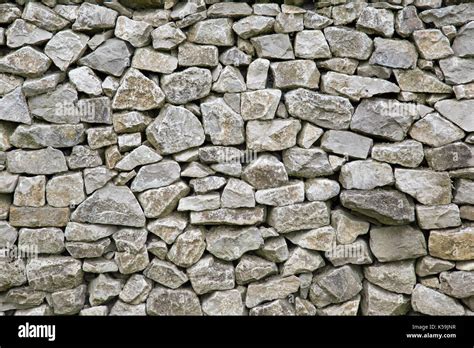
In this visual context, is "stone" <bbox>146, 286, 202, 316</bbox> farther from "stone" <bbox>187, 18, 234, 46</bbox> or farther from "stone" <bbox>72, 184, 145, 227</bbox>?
"stone" <bbox>187, 18, 234, 46</bbox>

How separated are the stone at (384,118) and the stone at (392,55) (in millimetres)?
276

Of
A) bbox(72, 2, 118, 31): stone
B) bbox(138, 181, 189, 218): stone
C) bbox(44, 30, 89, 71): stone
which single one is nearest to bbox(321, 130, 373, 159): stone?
bbox(138, 181, 189, 218): stone

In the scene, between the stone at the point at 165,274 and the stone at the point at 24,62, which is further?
the stone at the point at 165,274

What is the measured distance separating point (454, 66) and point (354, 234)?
1444 mm

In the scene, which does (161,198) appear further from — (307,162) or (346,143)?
(346,143)

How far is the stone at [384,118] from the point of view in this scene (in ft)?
10.4

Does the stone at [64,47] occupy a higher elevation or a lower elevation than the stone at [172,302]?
higher

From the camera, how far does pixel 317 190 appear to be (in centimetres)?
321

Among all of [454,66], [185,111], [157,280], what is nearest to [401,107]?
[454,66]

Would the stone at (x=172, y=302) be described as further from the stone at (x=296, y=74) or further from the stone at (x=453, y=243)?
the stone at (x=453, y=243)

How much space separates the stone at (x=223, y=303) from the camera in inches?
128

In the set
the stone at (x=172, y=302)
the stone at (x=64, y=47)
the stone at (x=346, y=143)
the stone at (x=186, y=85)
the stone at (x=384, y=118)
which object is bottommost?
the stone at (x=172, y=302)

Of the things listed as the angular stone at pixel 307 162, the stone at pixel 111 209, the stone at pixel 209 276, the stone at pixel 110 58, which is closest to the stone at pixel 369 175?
the angular stone at pixel 307 162

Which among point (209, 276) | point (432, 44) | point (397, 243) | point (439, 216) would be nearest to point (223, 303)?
point (209, 276)
